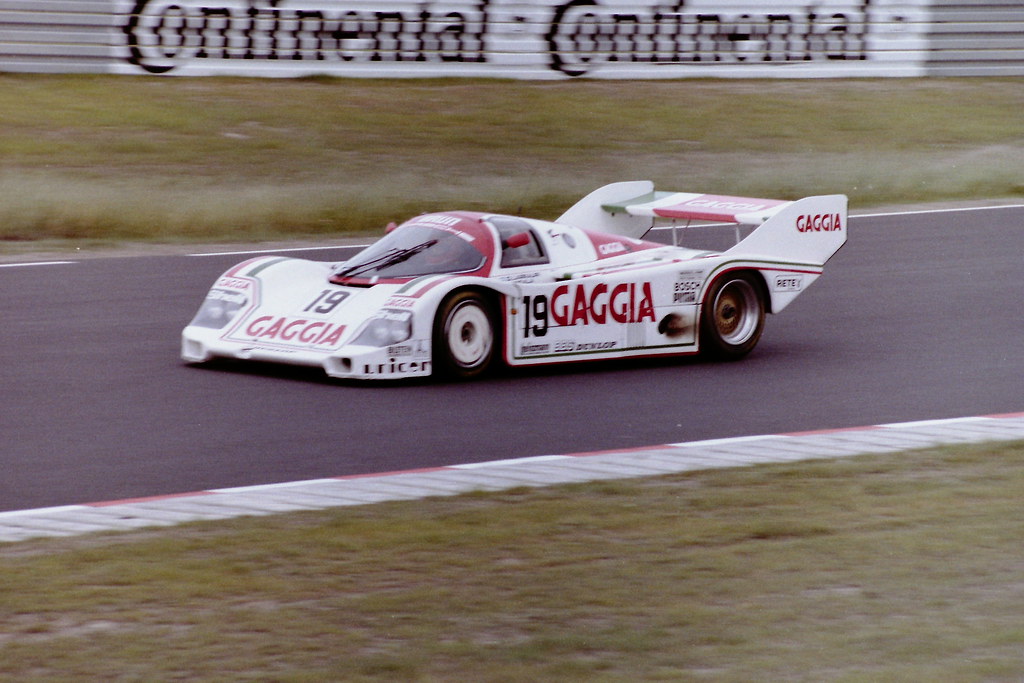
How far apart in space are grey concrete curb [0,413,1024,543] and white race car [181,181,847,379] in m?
1.86

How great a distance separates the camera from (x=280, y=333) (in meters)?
8.99

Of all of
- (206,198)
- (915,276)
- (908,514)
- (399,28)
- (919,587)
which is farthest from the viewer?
(399,28)

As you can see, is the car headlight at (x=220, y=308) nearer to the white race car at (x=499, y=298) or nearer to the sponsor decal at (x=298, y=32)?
the white race car at (x=499, y=298)

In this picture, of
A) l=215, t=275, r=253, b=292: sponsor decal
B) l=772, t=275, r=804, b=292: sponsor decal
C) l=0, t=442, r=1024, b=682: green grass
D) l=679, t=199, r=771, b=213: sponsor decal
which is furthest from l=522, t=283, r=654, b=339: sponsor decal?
l=0, t=442, r=1024, b=682: green grass

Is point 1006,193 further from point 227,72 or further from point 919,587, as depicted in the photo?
point 919,587

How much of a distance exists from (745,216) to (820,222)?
23.2 inches

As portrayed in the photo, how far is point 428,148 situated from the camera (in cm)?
1922

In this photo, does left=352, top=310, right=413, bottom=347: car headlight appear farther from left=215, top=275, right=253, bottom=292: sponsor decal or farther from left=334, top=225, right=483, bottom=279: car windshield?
left=215, top=275, right=253, bottom=292: sponsor decal

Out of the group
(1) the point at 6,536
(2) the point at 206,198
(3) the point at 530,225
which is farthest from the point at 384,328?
(2) the point at 206,198

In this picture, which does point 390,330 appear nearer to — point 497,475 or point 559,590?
point 497,475

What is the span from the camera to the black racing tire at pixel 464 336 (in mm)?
8945

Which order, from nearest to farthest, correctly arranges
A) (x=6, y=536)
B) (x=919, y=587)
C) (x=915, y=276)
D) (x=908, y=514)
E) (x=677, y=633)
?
1. (x=677, y=633)
2. (x=919, y=587)
3. (x=6, y=536)
4. (x=908, y=514)
5. (x=915, y=276)

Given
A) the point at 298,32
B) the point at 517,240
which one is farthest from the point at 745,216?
the point at 298,32

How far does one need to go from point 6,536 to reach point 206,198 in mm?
10995
